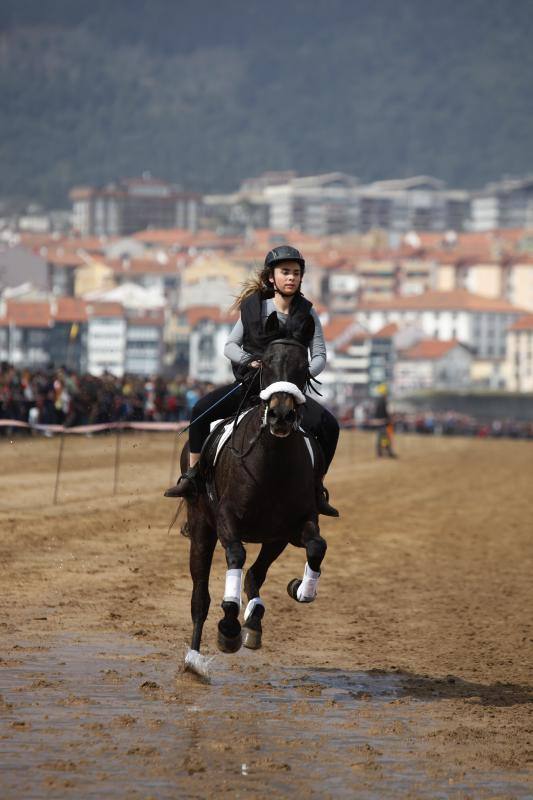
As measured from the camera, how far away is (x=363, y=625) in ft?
42.3

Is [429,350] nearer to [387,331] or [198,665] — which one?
[387,331]

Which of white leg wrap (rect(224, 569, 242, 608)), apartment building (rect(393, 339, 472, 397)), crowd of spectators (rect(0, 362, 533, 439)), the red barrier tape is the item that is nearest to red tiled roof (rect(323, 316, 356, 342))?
apartment building (rect(393, 339, 472, 397))

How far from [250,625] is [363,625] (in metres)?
2.91

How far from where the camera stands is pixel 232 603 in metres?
9.78

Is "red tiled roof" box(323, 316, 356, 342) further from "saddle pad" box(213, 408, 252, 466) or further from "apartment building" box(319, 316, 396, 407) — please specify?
"saddle pad" box(213, 408, 252, 466)

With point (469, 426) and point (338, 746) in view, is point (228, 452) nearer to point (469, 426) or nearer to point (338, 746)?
point (338, 746)

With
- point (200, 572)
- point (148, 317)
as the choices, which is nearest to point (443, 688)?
point (200, 572)

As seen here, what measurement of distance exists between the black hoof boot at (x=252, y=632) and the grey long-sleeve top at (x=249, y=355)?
4.91ft

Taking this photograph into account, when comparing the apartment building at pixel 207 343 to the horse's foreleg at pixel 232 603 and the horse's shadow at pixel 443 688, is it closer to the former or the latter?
A: the horse's shadow at pixel 443 688

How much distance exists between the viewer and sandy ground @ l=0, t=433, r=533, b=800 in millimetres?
7793

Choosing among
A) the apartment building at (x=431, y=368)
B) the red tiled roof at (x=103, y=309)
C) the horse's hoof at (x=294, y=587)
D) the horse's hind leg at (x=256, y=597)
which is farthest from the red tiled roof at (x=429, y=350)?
the horse's hoof at (x=294, y=587)

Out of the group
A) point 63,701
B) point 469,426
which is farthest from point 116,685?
point 469,426

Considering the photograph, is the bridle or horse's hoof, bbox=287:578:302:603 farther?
horse's hoof, bbox=287:578:302:603

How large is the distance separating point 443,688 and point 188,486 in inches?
78.6
